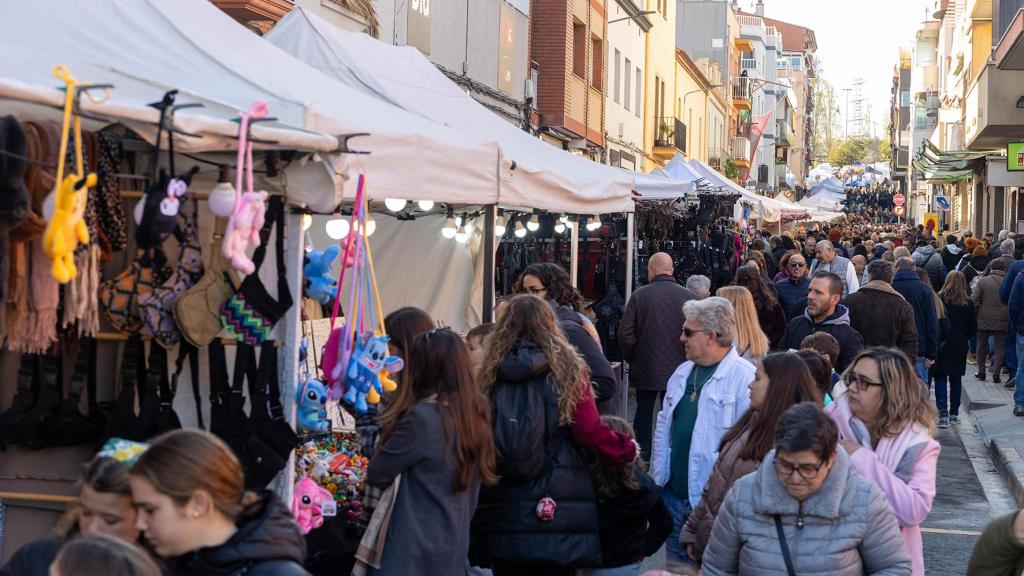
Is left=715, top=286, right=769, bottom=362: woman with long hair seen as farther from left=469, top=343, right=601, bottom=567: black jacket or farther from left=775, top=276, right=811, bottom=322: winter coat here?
left=775, top=276, right=811, bottom=322: winter coat

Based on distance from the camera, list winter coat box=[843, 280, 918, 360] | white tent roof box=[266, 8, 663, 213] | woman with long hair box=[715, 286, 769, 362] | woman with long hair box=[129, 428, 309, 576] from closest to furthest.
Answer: woman with long hair box=[129, 428, 309, 576] → woman with long hair box=[715, 286, 769, 362] → white tent roof box=[266, 8, 663, 213] → winter coat box=[843, 280, 918, 360]

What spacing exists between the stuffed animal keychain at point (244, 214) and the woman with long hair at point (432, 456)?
0.94 m

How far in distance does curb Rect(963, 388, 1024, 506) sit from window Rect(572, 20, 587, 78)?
1390cm

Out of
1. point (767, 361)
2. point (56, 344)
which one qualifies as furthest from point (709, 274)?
point (56, 344)

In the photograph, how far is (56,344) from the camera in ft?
14.6

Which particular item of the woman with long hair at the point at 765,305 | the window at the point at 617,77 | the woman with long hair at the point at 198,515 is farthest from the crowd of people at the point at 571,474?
the window at the point at 617,77

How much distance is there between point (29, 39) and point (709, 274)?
43.6 ft

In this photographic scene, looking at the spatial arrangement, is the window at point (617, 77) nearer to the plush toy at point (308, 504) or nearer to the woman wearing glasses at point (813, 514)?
the plush toy at point (308, 504)

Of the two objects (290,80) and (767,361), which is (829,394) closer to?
(767,361)

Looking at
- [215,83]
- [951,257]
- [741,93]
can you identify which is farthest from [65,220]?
[741,93]

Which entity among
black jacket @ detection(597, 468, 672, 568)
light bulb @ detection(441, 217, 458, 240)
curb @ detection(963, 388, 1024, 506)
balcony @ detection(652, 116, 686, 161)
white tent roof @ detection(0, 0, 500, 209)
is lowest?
curb @ detection(963, 388, 1024, 506)

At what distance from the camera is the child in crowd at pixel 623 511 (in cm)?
569

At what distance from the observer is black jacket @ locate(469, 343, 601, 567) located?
5.48 meters

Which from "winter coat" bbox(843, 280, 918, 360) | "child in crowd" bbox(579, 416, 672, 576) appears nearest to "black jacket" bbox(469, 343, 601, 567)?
"child in crowd" bbox(579, 416, 672, 576)
